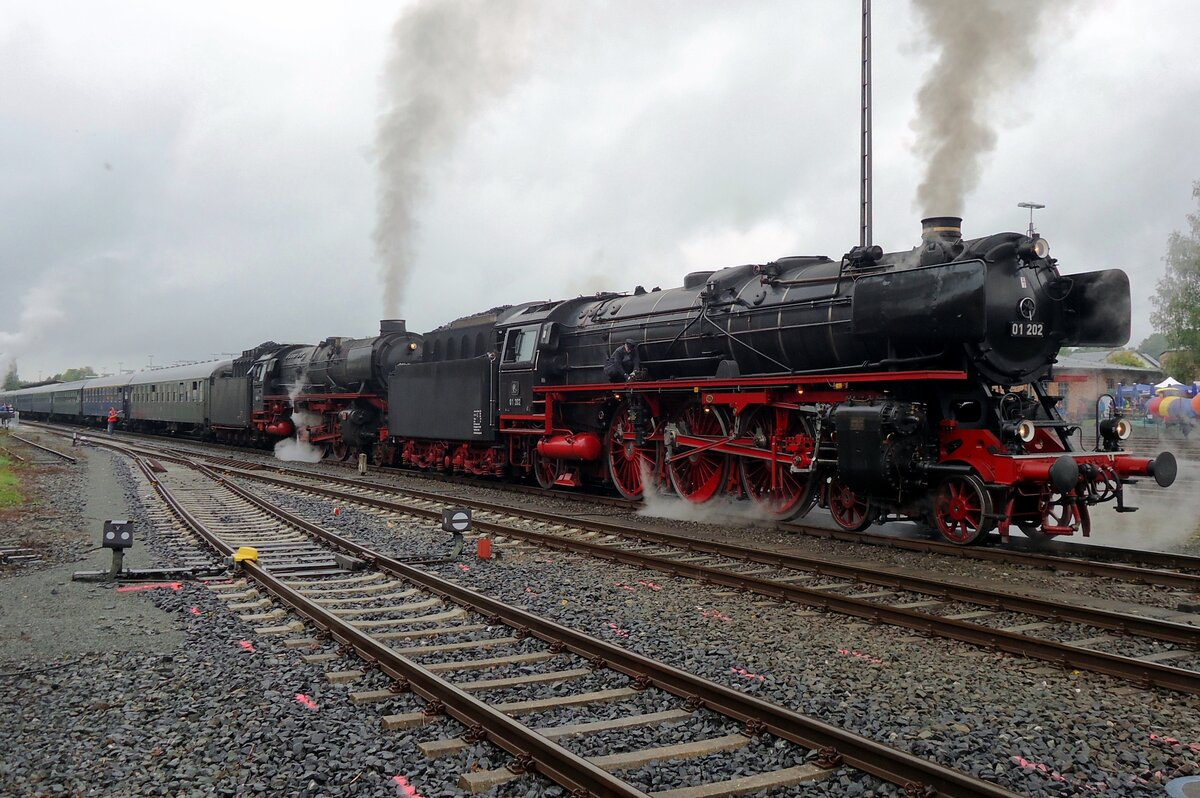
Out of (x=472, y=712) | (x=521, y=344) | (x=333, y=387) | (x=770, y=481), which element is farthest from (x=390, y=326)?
(x=472, y=712)

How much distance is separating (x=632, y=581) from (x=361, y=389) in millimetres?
17770

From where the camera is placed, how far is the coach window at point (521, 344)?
16.7 m

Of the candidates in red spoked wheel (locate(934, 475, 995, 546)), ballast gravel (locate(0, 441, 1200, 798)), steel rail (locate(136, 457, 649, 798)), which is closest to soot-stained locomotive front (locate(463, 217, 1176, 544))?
red spoked wheel (locate(934, 475, 995, 546))

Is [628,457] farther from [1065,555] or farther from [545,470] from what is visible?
[1065,555]

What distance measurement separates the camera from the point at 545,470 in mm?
17156

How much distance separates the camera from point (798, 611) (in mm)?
7273

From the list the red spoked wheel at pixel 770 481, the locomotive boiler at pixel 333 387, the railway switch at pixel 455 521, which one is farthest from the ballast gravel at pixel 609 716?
the locomotive boiler at pixel 333 387

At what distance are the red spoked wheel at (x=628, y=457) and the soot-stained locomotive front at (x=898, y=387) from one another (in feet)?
1.89

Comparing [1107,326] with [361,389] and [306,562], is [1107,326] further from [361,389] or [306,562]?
[361,389]

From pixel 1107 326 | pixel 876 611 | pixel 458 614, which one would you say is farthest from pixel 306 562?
pixel 1107 326

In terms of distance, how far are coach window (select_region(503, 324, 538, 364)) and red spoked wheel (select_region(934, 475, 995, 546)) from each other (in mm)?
8406

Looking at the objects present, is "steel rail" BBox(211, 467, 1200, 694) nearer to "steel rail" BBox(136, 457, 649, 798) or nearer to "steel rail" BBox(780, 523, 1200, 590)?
"steel rail" BBox(780, 523, 1200, 590)

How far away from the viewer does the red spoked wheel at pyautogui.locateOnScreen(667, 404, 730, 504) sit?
12.9 metres

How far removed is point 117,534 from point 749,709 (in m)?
6.51
